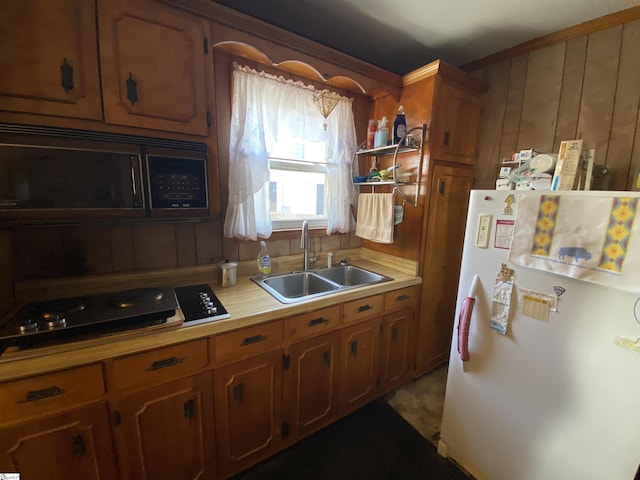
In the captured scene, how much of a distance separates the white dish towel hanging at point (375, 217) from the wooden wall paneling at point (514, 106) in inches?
36.3

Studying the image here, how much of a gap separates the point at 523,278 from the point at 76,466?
182 cm

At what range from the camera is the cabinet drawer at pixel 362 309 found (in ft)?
5.03

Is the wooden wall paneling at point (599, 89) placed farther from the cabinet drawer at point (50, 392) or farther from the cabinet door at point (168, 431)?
the cabinet drawer at point (50, 392)

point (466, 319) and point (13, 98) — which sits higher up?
point (13, 98)

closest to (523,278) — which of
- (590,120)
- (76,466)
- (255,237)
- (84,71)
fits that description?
(590,120)

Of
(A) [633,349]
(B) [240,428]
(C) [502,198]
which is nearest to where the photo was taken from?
(A) [633,349]

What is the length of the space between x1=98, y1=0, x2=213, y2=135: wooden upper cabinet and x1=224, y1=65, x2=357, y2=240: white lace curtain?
32 centimetres

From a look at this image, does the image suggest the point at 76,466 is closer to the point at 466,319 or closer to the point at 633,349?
the point at 466,319

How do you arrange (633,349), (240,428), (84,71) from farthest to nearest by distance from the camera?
(240,428) → (84,71) → (633,349)

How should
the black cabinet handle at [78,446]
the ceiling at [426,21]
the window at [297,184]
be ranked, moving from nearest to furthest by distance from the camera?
the black cabinet handle at [78,446], the ceiling at [426,21], the window at [297,184]

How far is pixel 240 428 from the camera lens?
4.14ft

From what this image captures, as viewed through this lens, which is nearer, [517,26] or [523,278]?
[523,278]

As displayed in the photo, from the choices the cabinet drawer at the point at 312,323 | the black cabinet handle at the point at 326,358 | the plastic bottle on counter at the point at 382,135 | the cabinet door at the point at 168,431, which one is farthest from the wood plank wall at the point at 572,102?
the cabinet door at the point at 168,431

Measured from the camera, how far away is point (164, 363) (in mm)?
1024
